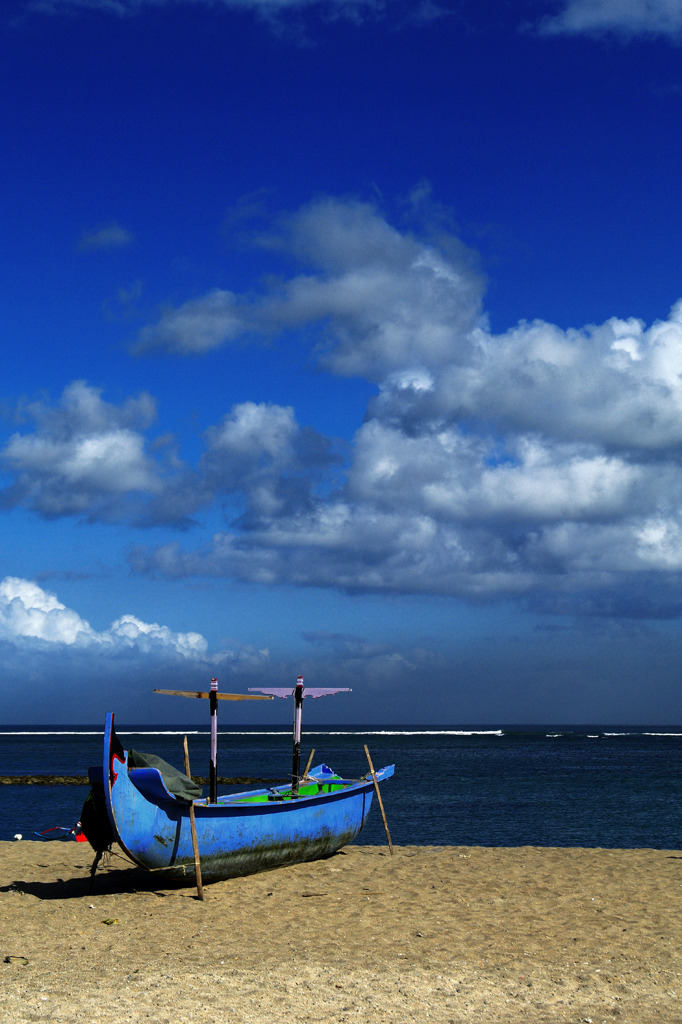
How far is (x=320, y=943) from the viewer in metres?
11.5

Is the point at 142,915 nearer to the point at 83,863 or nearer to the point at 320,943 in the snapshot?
the point at 320,943

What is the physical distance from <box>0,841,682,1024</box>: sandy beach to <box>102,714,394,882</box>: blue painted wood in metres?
0.41

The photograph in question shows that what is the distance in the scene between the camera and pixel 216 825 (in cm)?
1460

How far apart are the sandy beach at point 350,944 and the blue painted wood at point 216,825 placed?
41cm

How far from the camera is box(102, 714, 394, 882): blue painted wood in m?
13.2

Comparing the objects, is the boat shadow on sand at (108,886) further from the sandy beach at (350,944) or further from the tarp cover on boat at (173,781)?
the tarp cover on boat at (173,781)

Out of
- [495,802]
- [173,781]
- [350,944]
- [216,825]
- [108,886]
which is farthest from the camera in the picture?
[495,802]

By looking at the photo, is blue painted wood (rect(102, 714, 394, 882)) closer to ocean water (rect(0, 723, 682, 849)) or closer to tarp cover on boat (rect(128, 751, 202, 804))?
tarp cover on boat (rect(128, 751, 202, 804))

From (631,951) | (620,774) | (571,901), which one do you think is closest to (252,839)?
(571,901)

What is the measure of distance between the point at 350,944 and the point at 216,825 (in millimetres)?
3841

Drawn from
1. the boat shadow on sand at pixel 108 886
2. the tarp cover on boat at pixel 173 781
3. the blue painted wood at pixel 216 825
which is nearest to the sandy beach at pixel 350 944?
the boat shadow on sand at pixel 108 886

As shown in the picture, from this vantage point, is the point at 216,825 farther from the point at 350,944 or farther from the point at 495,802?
the point at 495,802

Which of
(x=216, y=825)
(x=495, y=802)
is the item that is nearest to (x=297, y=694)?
(x=216, y=825)

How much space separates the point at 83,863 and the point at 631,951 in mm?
11181
